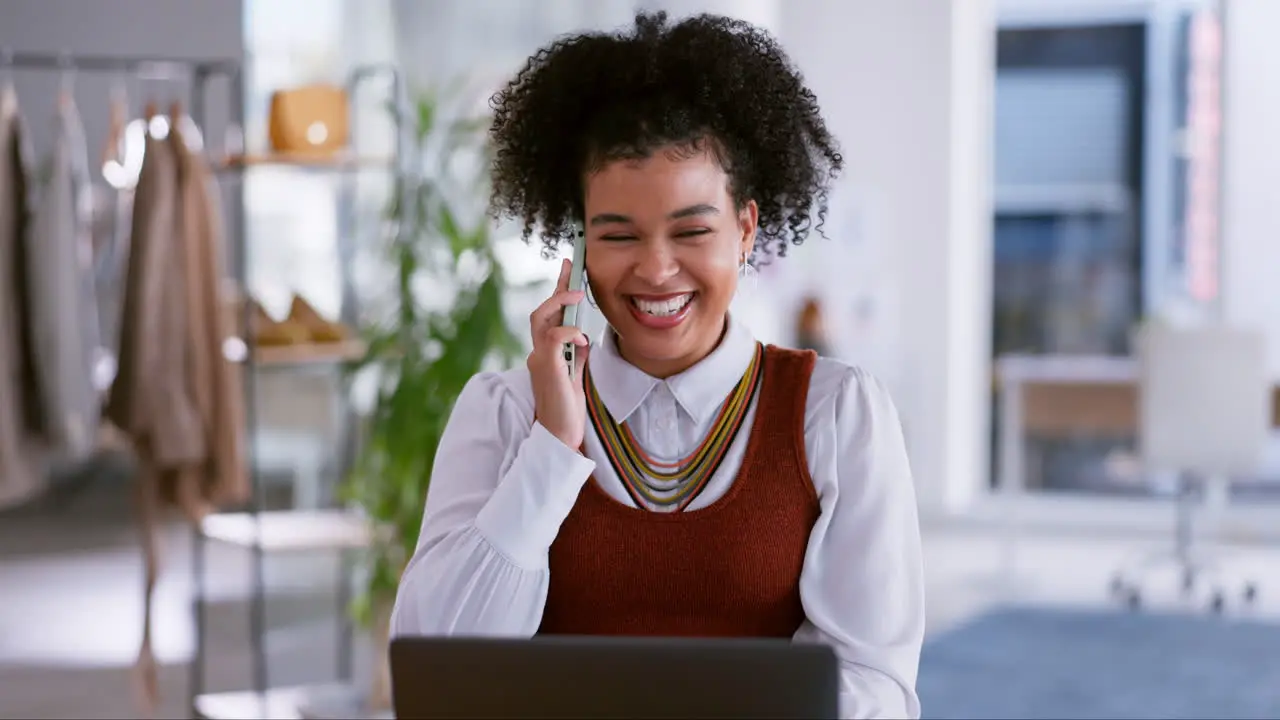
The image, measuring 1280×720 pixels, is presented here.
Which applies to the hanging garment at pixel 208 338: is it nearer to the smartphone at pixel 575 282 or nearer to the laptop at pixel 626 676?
the smartphone at pixel 575 282

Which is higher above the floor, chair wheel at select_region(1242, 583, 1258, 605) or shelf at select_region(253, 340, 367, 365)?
shelf at select_region(253, 340, 367, 365)

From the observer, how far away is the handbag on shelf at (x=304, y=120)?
389 cm

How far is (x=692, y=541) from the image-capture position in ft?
4.67

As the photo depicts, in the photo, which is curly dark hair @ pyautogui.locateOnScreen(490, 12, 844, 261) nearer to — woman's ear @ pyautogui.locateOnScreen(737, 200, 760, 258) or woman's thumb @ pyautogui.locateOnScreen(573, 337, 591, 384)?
woman's ear @ pyautogui.locateOnScreen(737, 200, 760, 258)

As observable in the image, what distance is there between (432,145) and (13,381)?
184 cm

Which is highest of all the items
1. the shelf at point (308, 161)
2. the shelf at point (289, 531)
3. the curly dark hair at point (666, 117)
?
the shelf at point (308, 161)

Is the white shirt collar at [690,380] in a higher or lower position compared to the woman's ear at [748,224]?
lower

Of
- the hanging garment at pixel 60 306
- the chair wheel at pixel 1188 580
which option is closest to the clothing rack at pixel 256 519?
the hanging garment at pixel 60 306

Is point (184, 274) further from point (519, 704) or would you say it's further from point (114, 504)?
point (114, 504)

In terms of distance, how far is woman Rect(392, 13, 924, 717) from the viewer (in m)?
1.39

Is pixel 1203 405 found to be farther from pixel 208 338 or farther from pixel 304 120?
pixel 208 338

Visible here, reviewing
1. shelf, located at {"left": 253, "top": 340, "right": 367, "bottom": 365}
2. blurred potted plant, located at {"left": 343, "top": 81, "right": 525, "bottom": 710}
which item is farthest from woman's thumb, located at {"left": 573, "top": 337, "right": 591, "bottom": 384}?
shelf, located at {"left": 253, "top": 340, "right": 367, "bottom": 365}

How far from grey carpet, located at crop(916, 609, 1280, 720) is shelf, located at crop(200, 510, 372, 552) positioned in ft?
5.15

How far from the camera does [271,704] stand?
3.97 metres
